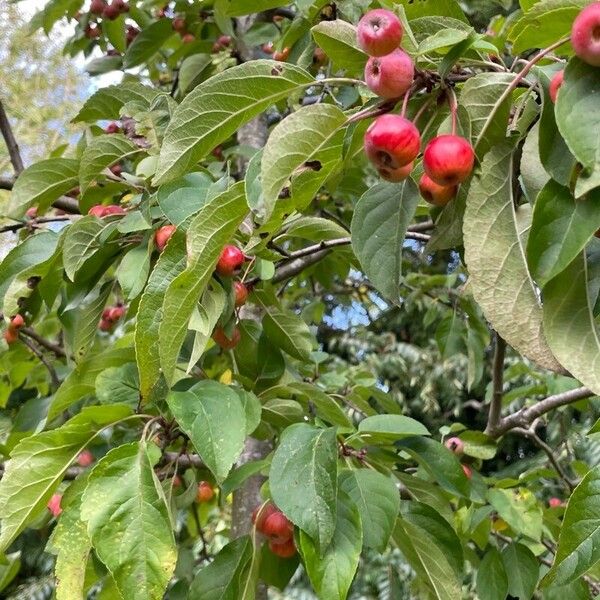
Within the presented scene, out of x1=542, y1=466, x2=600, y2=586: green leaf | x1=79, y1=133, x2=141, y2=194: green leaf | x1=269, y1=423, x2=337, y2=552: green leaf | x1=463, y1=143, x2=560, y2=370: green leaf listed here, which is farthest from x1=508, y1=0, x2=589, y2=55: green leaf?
x1=79, y1=133, x2=141, y2=194: green leaf

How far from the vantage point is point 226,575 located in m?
1.11

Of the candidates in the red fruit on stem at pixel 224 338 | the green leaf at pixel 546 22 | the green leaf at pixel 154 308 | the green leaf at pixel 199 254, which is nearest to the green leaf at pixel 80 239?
the red fruit on stem at pixel 224 338

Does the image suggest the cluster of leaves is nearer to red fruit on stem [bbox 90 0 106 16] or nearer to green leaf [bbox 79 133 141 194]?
green leaf [bbox 79 133 141 194]

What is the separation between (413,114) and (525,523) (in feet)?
3.16

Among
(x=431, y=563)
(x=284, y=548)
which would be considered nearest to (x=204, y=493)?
(x=284, y=548)

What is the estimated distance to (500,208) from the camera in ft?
2.42

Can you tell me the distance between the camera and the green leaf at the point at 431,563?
1.09m

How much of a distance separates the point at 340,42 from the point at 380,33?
0.10m

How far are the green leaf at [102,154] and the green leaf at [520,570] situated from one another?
1.06 m

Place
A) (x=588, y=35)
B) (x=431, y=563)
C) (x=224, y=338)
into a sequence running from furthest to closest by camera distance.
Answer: (x=224, y=338), (x=431, y=563), (x=588, y=35)

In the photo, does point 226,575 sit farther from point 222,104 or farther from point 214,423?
point 222,104

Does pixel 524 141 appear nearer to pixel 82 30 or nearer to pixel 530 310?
pixel 530 310

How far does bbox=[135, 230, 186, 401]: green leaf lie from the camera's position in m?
0.85

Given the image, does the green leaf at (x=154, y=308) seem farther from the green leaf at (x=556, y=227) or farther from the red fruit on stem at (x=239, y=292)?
the green leaf at (x=556, y=227)
